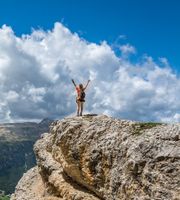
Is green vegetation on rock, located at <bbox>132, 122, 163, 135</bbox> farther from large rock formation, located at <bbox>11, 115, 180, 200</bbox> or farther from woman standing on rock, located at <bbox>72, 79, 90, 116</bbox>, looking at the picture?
woman standing on rock, located at <bbox>72, 79, 90, 116</bbox>

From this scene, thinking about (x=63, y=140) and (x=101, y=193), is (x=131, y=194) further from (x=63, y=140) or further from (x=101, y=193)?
(x=63, y=140)

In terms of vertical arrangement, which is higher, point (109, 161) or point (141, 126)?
point (141, 126)

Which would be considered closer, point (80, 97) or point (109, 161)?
point (109, 161)

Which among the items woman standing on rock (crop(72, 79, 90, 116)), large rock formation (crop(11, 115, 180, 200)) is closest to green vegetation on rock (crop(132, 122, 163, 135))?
large rock formation (crop(11, 115, 180, 200))

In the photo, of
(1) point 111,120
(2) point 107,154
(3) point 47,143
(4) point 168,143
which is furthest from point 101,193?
(3) point 47,143

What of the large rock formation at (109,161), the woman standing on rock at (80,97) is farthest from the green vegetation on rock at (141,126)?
the woman standing on rock at (80,97)

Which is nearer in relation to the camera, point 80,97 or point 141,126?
point 141,126

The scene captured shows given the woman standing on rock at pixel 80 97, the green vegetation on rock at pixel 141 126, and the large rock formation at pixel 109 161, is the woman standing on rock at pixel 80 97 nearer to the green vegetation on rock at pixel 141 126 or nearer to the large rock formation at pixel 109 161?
the large rock formation at pixel 109 161

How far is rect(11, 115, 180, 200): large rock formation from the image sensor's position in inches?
1032

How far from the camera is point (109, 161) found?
3188 centimetres

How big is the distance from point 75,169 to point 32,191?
12986mm

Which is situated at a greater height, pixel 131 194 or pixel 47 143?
pixel 47 143

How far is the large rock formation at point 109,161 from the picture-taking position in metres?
26.2

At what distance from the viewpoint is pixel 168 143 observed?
1066 inches
